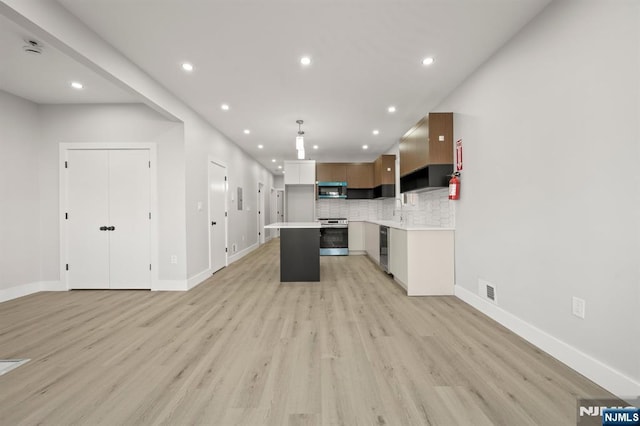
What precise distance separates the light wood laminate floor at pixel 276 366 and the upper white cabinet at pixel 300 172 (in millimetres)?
4271

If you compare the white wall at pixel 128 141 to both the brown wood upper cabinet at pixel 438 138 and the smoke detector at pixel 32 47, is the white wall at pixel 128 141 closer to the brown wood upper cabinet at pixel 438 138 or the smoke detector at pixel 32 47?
the smoke detector at pixel 32 47

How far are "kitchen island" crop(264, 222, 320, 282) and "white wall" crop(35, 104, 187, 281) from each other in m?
1.47

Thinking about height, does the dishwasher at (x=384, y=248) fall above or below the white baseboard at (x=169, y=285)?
above

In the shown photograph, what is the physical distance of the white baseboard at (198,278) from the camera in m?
4.05

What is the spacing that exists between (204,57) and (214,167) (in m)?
2.58

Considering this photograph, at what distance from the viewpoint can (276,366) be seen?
1.96 metres

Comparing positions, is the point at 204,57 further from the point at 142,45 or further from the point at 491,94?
the point at 491,94

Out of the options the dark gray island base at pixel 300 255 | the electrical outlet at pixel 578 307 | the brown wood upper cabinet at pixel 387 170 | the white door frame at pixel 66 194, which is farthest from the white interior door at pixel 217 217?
the electrical outlet at pixel 578 307

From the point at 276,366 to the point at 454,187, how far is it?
9.35ft

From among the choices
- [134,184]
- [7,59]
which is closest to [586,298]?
[134,184]

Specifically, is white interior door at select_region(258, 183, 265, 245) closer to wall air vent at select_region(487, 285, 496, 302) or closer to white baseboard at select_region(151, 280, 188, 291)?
white baseboard at select_region(151, 280, 188, 291)

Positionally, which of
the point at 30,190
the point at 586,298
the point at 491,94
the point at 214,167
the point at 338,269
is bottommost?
the point at 338,269

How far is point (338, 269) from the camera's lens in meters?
5.40

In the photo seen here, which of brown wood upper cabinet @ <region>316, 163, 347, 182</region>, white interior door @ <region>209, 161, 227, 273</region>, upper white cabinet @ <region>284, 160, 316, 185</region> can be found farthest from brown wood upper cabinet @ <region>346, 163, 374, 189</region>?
white interior door @ <region>209, 161, 227, 273</region>
